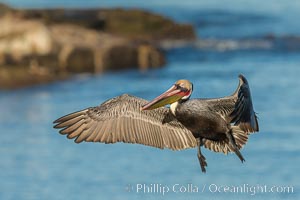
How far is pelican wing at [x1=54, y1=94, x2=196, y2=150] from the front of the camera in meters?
9.91

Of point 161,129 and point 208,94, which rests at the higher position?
point 161,129

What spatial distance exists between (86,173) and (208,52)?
1641 cm

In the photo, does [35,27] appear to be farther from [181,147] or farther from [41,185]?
[181,147]

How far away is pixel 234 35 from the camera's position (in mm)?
36344

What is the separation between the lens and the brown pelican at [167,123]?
9.34m

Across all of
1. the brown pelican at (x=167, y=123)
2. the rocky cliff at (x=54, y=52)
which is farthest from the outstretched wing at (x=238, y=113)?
the rocky cliff at (x=54, y=52)

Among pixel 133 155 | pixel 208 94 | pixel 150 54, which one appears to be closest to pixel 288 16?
pixel 150 54

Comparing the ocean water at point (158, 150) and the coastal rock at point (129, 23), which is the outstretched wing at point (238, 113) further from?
the coastal rock at point (129, 23)

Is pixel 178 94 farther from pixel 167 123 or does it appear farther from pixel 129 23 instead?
pixel 129 23

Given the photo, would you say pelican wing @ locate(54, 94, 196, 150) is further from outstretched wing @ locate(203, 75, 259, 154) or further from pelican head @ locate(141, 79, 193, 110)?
pelican head @ locate(141, 79, 193, 110)

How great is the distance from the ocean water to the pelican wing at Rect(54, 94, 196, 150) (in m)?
3.07

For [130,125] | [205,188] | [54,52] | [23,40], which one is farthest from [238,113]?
[23,40]

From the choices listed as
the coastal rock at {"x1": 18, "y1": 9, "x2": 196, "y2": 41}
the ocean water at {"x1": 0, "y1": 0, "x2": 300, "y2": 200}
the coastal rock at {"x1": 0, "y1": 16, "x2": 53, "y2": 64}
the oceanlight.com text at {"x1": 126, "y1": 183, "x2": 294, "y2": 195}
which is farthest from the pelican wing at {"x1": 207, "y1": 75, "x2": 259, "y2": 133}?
the coastal rock at {"x1": 18, "y1": 9, "x2": 196, "y2": 41}

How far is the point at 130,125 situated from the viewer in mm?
10008
